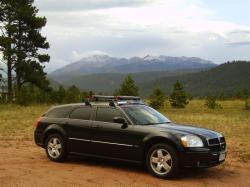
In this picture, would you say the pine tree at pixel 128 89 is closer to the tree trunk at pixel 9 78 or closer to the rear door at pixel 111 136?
the tree trunk at pixel 9 78

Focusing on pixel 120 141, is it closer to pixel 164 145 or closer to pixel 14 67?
pixel 164 145

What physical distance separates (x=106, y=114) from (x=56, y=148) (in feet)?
5.59

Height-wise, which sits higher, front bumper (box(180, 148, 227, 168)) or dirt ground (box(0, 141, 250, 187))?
front bumper (box(180, 148, 227, 168))

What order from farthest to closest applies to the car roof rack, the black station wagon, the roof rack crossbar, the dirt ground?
the roof rack crossbar
the car roof rack
the black station wagon
the dirt ground

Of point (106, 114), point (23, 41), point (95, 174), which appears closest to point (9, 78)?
point (23, 41)

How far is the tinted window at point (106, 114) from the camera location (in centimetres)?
1144

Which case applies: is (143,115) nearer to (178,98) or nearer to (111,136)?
(111,136)

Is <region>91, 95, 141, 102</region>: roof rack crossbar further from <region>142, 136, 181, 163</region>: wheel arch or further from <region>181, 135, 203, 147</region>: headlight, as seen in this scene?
<region>181, 135, 203, 147</region>: headlight

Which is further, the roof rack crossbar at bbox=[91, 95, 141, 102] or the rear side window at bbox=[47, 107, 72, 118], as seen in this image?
the rear side window at bbox=[47, 107, 72, 118]

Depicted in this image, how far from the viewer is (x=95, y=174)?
10.7 meters

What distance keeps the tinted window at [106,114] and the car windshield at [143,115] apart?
207mm

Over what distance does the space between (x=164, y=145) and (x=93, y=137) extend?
6.49 feet

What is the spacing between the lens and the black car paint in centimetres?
1019

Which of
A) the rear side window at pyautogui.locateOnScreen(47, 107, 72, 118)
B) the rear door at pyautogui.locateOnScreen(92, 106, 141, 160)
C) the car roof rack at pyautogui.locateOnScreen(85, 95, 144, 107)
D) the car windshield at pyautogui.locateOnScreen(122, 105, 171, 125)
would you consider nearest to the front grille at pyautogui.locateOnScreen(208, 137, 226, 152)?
the car windshield at pyautogui.locateOnScreen(122, 105, 171, 125)
